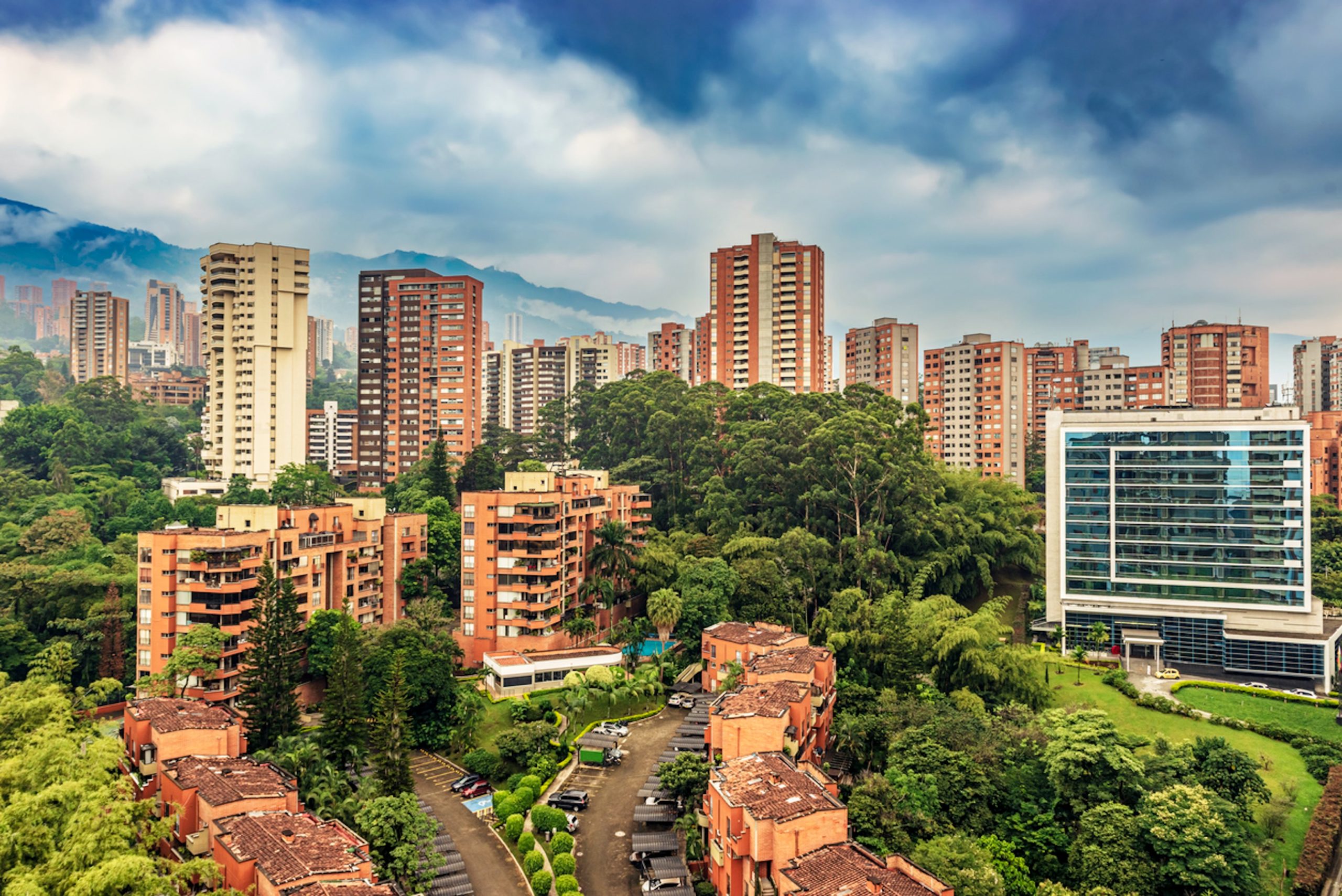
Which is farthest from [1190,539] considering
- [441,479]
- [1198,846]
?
[441,479]

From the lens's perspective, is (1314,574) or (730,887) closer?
(730,887)

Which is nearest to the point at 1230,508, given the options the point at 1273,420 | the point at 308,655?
the point at 1273,420

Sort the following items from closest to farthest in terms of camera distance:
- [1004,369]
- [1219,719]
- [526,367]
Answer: [1219,719]
[1004,369]
[526,367]

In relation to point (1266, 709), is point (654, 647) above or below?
above

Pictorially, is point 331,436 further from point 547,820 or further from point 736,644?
point 547,820

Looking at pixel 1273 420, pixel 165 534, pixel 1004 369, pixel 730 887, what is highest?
pixel 1004 369

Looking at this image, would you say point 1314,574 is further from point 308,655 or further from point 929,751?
point 308,655

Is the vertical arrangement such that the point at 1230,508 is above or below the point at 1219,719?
above
